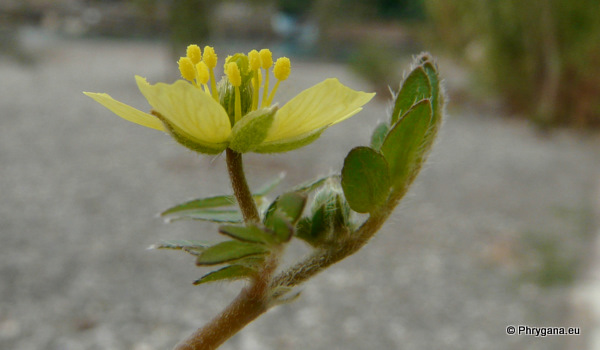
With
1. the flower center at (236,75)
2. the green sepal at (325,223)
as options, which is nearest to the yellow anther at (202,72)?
the flower center at (236,75)

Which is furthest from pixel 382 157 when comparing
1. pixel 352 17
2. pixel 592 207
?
pixel 352 17

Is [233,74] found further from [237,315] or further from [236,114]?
[237,315]

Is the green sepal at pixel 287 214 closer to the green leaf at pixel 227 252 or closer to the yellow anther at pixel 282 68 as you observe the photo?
the green leaf at pixel 227 252

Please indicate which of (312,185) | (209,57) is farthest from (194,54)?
(312,185)

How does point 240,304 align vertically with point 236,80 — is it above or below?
below

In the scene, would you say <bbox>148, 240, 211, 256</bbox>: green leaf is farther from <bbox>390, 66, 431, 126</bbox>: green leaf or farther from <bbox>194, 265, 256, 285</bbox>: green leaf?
<bbox>390, 66, 431, 126</bbox>: green leaf

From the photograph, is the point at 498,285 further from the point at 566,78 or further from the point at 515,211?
the point at 566,78
